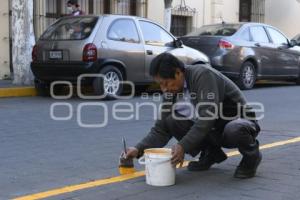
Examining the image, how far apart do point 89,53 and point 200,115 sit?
6770 mm

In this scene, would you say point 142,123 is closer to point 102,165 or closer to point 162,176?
point 102,165

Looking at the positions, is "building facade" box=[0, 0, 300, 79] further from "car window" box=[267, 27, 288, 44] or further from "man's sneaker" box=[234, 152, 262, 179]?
"man's sneaker" box=[234, 152, 262, 179]

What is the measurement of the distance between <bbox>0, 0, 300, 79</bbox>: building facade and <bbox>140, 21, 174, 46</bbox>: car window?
3.95 metres

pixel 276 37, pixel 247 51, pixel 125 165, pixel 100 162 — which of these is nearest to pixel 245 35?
pixel 247 51

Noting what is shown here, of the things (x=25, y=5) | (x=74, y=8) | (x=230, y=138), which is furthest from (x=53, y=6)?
(x=230, y=138)

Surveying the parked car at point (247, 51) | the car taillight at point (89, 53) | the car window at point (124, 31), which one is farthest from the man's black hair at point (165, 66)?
the parked car at point (247, 51)

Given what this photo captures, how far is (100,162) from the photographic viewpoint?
6059 mm

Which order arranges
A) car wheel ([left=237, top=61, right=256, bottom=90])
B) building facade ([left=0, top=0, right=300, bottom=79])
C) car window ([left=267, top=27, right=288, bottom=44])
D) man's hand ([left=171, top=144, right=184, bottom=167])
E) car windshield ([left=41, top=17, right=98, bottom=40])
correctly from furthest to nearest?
building facade ([left=0, top=0, right=300, bottom=79]) < car window ([left=267, top=27, right=288, bottom=44]) < car wheel ([left=237, top=61, right=256, bottom=90]) < car windshield ([left=41, top=17, right=98, bottom=40]) < man's hand ([left=171, top=144, right=184, bottom=167])

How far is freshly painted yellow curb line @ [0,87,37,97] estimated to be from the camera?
40.3 feet

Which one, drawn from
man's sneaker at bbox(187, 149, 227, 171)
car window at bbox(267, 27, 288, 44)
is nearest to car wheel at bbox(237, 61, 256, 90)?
car window at bbox(267, 27, 288, 44)

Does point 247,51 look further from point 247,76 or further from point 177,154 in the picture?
point 177,154

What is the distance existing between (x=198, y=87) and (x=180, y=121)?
39 cm

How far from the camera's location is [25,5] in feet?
43.3

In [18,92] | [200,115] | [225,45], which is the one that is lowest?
[18,92]
